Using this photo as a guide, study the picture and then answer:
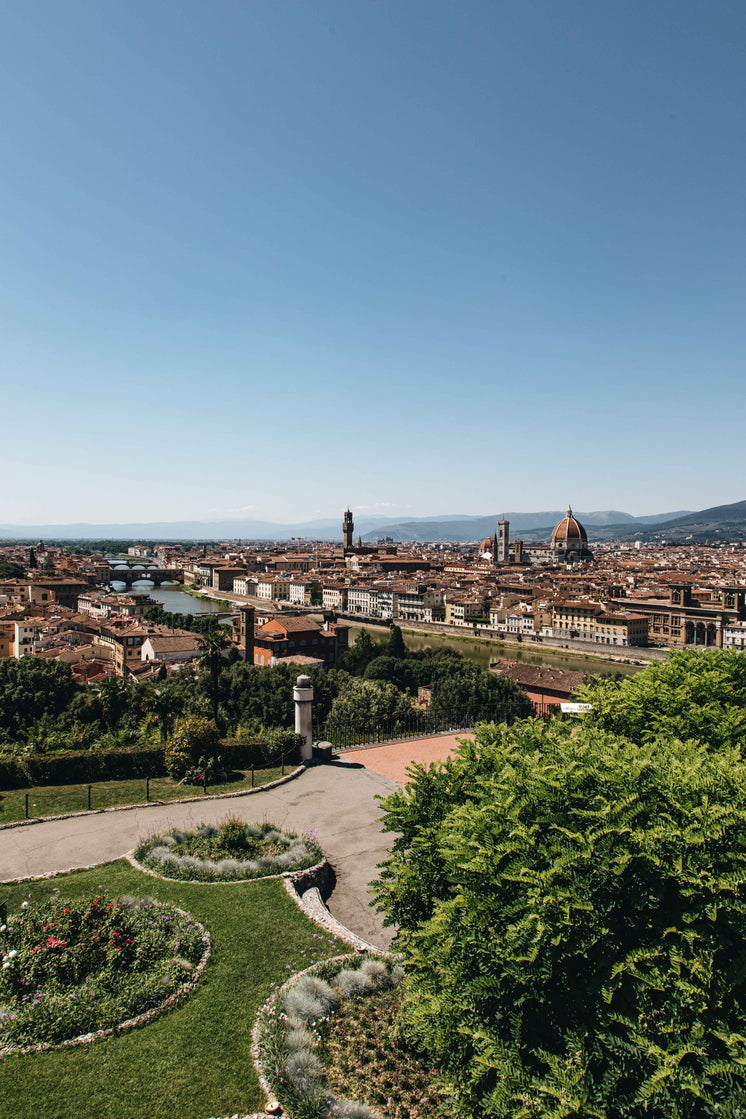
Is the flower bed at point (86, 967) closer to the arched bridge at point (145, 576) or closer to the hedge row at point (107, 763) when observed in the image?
the hedge row at point (107, 763)

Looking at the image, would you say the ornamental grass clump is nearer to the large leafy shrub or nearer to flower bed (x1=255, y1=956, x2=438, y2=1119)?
flower bed (x1=255, y1=956, x2=438, y2=1119)

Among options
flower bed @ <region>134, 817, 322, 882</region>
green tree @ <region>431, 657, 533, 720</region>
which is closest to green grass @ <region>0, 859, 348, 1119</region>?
flower bed @ <region>134, 817, 322, 882</region>

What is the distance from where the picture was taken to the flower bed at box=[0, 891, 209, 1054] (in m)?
4.95

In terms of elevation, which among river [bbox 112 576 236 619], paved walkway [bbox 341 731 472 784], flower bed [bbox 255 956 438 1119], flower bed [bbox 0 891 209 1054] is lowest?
river [bbox 112 576 236 619]

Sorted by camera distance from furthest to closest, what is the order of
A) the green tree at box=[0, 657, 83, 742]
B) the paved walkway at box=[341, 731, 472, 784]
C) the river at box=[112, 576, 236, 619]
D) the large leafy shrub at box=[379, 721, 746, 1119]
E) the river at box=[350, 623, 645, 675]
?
the river at box=[112, 576, 236, 619] < the river at box=[350, 623, 645, 675] < the green tree at box=[0, 657, 83, 742] < the paved walkway at box=[341, 731, 472, 784] < the large leafy shrub at box=[379, 721, 746, 1119]

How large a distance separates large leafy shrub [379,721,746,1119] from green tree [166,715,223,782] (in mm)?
8111

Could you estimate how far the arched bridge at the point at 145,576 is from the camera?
127000 millimetres

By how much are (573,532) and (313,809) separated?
14499 centimetres

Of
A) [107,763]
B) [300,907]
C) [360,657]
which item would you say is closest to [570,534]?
[360,657]

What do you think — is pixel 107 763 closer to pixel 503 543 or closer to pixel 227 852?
pixel 227 852

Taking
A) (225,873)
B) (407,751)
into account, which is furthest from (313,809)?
(407,751)

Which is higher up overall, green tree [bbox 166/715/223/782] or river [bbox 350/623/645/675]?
green tree [bbox 166/715/223/782]

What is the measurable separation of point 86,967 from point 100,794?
238 inches

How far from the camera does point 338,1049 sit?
489cm
